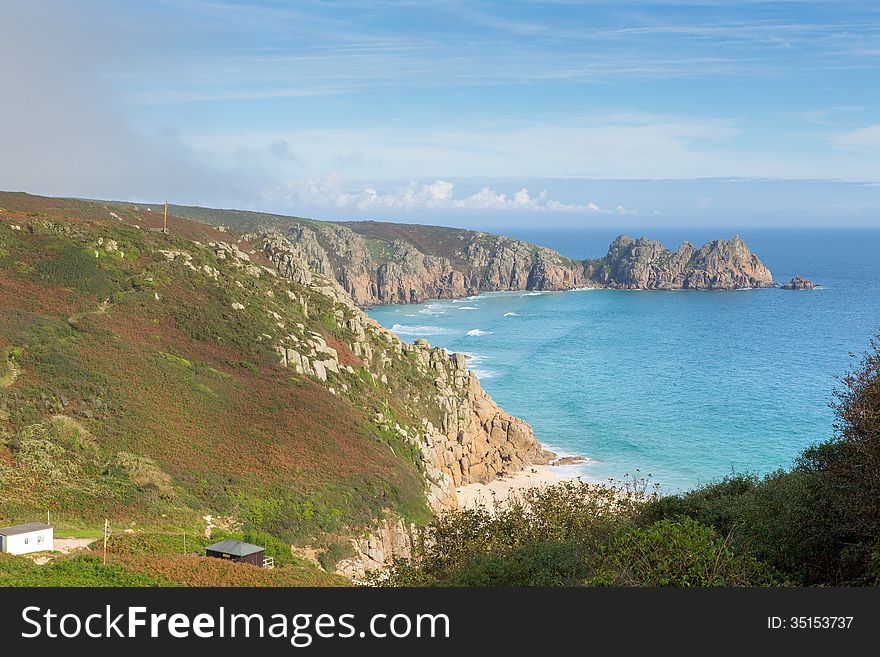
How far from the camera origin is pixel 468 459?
57.1 m

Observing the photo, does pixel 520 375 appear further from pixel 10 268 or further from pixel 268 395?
pixel 10 268

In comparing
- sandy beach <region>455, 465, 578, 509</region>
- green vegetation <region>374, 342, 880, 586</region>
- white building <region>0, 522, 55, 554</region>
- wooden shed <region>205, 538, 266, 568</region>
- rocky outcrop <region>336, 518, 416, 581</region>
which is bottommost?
sandy beach <region>455, 465, 578, 509</region>

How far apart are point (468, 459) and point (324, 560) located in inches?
1008

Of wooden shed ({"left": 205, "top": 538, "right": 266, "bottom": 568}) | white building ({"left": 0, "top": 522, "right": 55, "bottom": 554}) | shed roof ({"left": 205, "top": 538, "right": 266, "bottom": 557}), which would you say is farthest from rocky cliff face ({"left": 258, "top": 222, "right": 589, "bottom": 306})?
white building ({"left": 0, "top": 522, "right": 55, "bottom": 554})

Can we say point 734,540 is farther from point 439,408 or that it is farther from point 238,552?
point 439,408

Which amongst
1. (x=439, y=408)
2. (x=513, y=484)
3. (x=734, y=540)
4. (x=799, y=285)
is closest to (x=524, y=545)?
(x=734, y=540)

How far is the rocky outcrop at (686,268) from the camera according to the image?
184 metres

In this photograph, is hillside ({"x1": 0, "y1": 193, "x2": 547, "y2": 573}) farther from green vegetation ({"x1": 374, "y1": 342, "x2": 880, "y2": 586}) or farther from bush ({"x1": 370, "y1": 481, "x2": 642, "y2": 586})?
green vegetation ({"x1": 374, "y1": 342, "x2": 880, "y2": 586})

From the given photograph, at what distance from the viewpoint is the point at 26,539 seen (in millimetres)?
25016

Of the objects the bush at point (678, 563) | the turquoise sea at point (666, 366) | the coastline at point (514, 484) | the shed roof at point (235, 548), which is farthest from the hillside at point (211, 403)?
the bush at point (678, 563)

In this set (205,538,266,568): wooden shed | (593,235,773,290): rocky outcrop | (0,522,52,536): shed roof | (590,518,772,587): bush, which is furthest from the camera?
(593,235,773,290): rocky outcrop

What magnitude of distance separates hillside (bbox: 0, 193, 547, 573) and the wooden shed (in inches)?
168

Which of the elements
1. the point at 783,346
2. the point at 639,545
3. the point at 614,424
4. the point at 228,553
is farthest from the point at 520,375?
the point at 639,545

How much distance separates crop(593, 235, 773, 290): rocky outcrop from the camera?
183625mm
